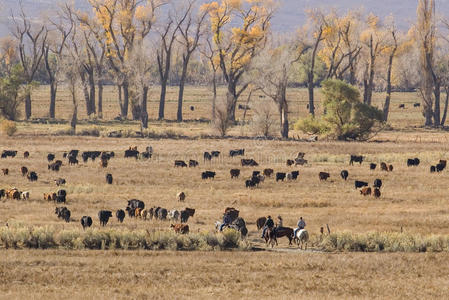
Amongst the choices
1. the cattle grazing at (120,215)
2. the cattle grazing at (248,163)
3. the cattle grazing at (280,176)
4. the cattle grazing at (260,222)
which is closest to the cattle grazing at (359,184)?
the cattle grazing at (280,176)

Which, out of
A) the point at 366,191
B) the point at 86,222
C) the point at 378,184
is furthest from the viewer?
the point at 378,184

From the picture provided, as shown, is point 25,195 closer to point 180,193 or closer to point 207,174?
point 180,193

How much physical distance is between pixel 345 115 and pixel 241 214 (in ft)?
137

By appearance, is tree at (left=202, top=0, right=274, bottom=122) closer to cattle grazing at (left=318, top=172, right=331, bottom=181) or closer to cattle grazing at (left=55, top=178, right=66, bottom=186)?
cattle grazing at (left=318, top=172, right=331, bottom=181)

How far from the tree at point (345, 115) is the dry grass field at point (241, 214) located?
518 centimetres

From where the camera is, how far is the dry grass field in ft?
69.7

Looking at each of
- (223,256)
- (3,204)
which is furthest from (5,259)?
(3,204)

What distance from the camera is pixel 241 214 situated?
1287 inches

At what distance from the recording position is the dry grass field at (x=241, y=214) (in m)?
21.2

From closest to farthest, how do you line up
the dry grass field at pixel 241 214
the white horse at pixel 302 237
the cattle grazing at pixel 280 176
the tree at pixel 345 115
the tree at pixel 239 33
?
1. the dry grass field at pixel 241 214
2. the white horse at pixel 302 237
3. the cattle grazing at pixel 280 176
4. the tree at pixel 345 115
5. the tree at pixel 239 33

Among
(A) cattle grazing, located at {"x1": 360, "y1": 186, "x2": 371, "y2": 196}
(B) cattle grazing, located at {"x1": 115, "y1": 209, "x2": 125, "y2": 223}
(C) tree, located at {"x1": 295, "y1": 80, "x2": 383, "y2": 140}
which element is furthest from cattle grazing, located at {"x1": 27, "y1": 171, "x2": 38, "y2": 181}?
(C) tree, located at {"x1": 295, "y1": 80, "x2": 383, "y2": 140}

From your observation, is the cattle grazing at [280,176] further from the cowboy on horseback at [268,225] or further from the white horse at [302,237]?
the white horse at [302,237]

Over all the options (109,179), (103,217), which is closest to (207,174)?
(109,179)

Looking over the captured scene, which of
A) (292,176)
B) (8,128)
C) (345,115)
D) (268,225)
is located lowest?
(268,225)
